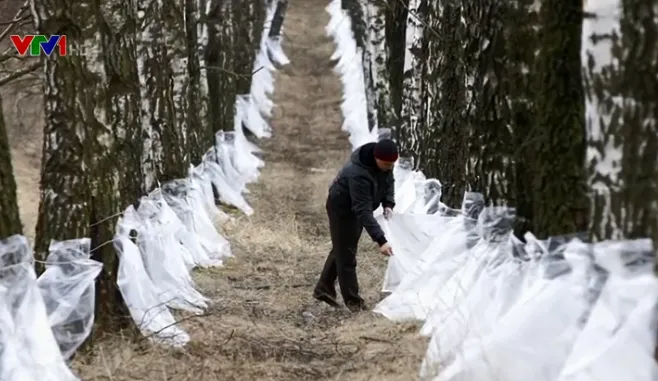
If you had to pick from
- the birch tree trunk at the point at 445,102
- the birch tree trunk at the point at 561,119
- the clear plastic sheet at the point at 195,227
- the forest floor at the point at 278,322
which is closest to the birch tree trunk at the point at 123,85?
the forest floor at the point at 278,322

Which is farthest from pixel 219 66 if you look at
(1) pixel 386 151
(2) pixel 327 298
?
(1) pixel 386 151

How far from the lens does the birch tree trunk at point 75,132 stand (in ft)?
20.3

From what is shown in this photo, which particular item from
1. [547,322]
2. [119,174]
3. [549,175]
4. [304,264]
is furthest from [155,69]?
[547,322]

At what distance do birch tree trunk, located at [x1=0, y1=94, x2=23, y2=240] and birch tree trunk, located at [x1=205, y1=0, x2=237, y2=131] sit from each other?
10794mm

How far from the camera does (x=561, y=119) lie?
5164mm

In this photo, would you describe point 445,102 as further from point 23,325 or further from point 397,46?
point 23,325

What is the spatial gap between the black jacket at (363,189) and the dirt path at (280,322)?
81 centimetres

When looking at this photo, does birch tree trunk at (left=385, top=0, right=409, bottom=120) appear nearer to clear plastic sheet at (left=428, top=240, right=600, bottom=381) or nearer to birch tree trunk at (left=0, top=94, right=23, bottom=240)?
birch tree trunk at (left=0, top=94, right=23, bottom=240)

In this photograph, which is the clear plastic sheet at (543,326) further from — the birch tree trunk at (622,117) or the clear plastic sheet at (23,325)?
the clear plastic sheet at (23,325)

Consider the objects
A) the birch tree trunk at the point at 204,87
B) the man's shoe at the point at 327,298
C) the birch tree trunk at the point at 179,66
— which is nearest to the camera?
the man's shoe at the point at 327,298

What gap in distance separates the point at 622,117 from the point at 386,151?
13.8 feet

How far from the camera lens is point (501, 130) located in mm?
5801

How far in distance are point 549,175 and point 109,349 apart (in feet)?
10.1

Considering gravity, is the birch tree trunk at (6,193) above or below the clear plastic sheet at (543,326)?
above
